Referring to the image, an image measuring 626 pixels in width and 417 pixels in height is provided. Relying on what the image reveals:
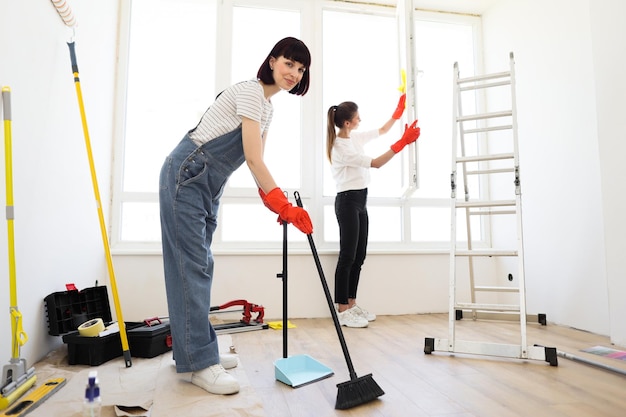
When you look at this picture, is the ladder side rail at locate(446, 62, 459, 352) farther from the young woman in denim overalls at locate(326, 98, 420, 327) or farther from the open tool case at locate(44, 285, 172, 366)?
the open tool case at locate(44, 285, 172, 366)

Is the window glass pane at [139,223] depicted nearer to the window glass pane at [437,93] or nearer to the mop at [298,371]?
the mop at [298,371]

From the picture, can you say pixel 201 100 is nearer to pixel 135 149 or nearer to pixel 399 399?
pixel 135 149

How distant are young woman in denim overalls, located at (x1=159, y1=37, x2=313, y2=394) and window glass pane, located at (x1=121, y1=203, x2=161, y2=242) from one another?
1598 mm

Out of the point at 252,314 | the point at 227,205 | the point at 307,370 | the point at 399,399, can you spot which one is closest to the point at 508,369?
the point at 399,399

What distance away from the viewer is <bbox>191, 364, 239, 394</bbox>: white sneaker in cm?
141

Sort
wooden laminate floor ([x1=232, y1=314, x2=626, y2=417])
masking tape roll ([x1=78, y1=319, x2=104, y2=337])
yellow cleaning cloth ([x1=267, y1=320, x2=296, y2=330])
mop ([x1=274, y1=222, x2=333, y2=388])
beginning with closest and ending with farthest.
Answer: wooden laminate floor ([x1=232, y1=314, x2=626, y2=417]), mop ([x1=274, y1=222, x2=333, y2=388]), masking tape roll ([x1=78, y1=319, x2=104, y2=337]), yellow cleaning cloth ([x1=267, y1=320, x2=296, y2=330])

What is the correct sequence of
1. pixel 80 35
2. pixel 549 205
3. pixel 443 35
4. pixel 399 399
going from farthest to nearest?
pixel 443 35 → pixel 549 205 → pixel 80 35 → pixel 399 399

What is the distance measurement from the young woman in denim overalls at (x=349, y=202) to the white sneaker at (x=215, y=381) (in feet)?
4.25

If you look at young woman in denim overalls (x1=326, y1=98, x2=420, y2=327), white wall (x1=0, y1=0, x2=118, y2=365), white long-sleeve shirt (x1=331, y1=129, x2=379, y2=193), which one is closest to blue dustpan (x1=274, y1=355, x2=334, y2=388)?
young woman in denim overalls (x1=326, y1=98, x2=420, y2=327)

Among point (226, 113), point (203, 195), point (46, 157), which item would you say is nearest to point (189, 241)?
point (203, 195)

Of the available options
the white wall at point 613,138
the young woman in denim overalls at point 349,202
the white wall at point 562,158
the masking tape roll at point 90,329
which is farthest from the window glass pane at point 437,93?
the masking tape roll at point 90,329

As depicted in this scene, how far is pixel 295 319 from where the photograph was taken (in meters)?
2.88

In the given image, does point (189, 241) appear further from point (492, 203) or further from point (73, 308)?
point (492, 203)

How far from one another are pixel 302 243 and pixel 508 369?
1.73 meters
